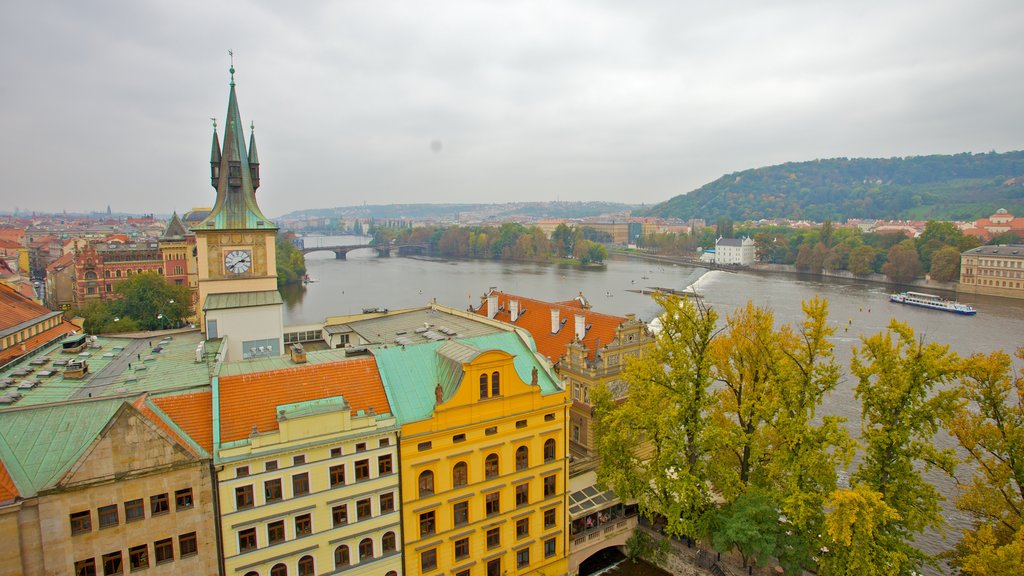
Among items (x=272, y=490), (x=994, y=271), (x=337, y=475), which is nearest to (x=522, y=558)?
(x=337, y=475)

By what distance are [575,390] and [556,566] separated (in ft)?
38.2

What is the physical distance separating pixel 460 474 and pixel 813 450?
1330 centimetres

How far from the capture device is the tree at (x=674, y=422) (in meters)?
23.3

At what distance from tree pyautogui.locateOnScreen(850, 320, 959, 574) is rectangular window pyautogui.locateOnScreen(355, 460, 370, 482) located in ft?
57.3

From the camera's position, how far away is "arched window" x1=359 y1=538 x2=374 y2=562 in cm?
2081

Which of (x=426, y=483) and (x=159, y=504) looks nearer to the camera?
(x=159, y=504)

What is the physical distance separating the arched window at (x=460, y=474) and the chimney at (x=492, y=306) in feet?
81.1

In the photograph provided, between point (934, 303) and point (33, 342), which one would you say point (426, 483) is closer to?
point (33, 342)

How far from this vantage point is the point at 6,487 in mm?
15617

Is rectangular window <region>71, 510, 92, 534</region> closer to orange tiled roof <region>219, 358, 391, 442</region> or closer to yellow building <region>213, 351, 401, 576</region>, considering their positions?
yellow building <region>213, 351, 401, 576</region>

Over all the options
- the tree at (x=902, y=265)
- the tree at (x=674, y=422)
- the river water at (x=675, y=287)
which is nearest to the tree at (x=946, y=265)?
the tree at (x=902, y=265)

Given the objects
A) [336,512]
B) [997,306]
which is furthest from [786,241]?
[336,512]

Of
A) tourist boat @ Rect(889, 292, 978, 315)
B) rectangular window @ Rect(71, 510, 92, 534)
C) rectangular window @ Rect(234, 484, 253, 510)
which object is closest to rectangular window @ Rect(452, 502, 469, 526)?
rectangular window @ Rect(234, 484, 253, 510)

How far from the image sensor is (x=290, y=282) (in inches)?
4786
